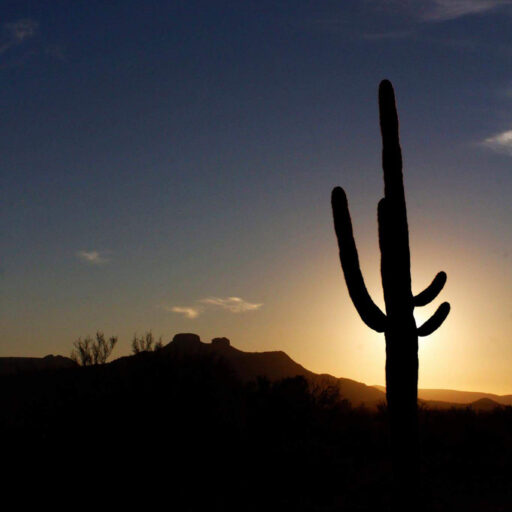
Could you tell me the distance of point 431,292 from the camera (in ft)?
43.8

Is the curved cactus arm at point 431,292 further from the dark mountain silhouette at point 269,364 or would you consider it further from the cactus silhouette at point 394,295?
the dark mountain silhouette at point 269,364

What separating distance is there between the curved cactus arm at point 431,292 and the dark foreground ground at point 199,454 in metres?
5.75

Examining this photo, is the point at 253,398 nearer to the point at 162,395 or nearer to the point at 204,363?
the point at 204,363

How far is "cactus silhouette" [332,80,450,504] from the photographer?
11.2 metres

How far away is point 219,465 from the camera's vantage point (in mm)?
17812

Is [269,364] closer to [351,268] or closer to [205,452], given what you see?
[205,452]

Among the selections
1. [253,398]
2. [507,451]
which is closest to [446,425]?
[507,451]

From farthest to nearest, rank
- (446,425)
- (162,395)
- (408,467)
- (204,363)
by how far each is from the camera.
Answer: (446,425) → (204,363) → (162,395) → (408,467)

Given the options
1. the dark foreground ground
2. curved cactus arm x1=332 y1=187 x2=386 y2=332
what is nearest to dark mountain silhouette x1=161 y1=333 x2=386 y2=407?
the dark foreground ground

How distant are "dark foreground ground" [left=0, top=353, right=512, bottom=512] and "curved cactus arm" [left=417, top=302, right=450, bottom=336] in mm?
5638

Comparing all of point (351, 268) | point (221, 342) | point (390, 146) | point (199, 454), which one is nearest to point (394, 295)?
point (351, 268)

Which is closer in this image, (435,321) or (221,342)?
(435,321)

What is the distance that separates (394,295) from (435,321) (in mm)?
1512

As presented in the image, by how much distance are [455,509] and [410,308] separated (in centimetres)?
728
